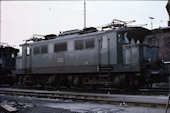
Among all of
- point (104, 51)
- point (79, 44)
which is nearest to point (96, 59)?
point (104, 51)

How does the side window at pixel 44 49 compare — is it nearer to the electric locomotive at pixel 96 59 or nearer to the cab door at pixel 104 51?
the electric locomotive at pixel 96 59

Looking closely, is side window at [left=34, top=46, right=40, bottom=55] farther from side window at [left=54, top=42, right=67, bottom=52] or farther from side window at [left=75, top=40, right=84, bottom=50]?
side window at [left=75, top=40, right=84, bottom=50]

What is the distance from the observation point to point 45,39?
1972 cm

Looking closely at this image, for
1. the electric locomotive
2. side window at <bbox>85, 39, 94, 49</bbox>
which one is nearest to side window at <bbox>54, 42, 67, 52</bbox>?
the electric locomotive

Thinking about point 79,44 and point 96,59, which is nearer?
point 96,59

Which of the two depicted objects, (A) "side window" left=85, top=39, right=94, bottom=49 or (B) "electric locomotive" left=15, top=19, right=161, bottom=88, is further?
(A) "side window" left=85, top=39, right=94, bottom=49

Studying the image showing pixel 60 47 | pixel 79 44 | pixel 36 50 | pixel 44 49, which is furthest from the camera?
pixel 36 50

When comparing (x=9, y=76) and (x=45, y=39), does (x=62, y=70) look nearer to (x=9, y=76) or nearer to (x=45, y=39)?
(x=45, y=39)

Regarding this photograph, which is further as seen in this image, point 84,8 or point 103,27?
point 84,8

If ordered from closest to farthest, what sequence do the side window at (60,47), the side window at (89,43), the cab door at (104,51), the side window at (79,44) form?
the cab door at (104,51), the side window at (89,43), the side window at (79,44), the side window at (60,47)

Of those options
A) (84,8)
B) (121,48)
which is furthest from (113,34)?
(84,8)

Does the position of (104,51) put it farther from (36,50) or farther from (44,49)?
(36,50)

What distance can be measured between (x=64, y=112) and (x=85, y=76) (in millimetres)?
8640

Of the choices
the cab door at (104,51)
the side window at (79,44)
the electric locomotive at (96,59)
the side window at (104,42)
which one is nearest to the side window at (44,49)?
the electric locomotive at (96,59)
